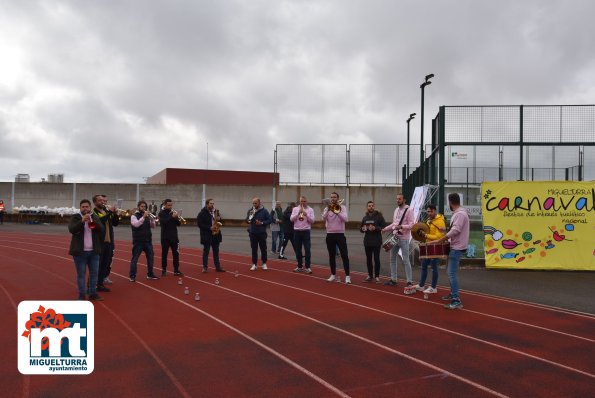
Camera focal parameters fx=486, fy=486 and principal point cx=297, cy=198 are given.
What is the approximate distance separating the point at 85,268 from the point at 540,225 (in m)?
10.3

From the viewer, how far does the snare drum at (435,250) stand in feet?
26.2

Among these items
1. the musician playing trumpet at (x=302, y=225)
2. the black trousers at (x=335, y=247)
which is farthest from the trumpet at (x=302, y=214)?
the black trousers at (x=335, y=247)

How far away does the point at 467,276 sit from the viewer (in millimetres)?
10938

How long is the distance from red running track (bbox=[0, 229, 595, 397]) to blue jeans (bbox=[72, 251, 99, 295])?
0.48 metres

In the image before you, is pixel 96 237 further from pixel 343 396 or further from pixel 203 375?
pixel 343 396

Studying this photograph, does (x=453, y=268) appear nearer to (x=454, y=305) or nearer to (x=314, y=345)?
(x=454, y=305)

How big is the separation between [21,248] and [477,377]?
1645 cm

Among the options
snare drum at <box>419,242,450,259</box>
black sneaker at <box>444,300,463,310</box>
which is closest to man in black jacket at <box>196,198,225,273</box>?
snare drum at <box>419,242,450,259</box>

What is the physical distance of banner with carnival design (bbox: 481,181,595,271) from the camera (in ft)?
38.6

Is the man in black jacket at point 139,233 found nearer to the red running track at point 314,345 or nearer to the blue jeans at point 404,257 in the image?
the red running track at point 314,345

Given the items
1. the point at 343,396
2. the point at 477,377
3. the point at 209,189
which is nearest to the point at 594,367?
the point at 477,377

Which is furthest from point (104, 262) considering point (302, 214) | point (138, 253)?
point (302, 214)

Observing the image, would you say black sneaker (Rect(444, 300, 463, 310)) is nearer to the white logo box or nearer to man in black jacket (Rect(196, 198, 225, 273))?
the white logo box

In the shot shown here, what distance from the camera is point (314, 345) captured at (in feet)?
18.1
